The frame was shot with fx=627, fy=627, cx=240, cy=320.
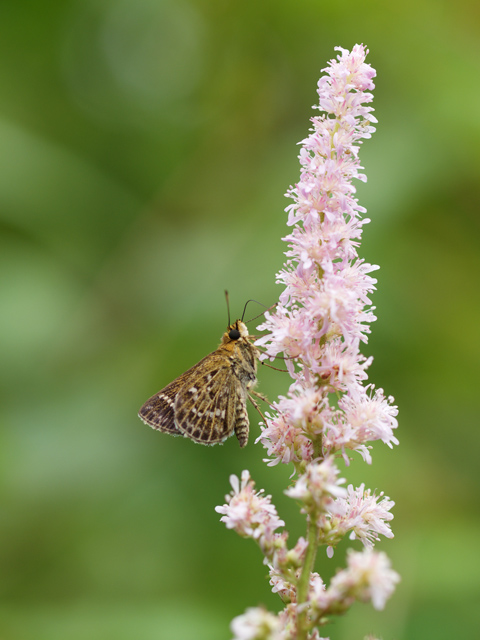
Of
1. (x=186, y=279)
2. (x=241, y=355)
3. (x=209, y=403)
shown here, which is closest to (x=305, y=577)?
(x=209, y=403)

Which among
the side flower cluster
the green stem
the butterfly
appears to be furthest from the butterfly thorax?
the green stem

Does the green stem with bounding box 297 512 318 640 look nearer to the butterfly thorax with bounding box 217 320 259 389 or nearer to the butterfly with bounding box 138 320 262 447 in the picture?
the butterfly with bounding box 138 320 262 447

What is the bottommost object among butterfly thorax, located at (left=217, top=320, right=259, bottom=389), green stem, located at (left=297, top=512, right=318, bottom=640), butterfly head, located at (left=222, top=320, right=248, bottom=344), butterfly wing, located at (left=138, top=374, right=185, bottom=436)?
green stem, located at (left=297, top=512, right=318, bottom=640)

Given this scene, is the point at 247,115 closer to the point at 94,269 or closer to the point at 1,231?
the point at 94,269

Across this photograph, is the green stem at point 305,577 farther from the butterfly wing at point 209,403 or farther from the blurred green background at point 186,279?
the blurred green background at point 186,279

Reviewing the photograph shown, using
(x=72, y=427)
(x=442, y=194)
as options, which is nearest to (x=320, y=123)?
(x=72, y=427)

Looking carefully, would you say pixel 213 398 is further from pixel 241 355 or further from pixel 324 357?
pixel 324 357

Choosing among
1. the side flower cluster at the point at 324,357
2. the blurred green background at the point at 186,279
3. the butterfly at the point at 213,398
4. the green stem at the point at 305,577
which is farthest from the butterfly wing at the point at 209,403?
the blurred green background at the point at 186,279
